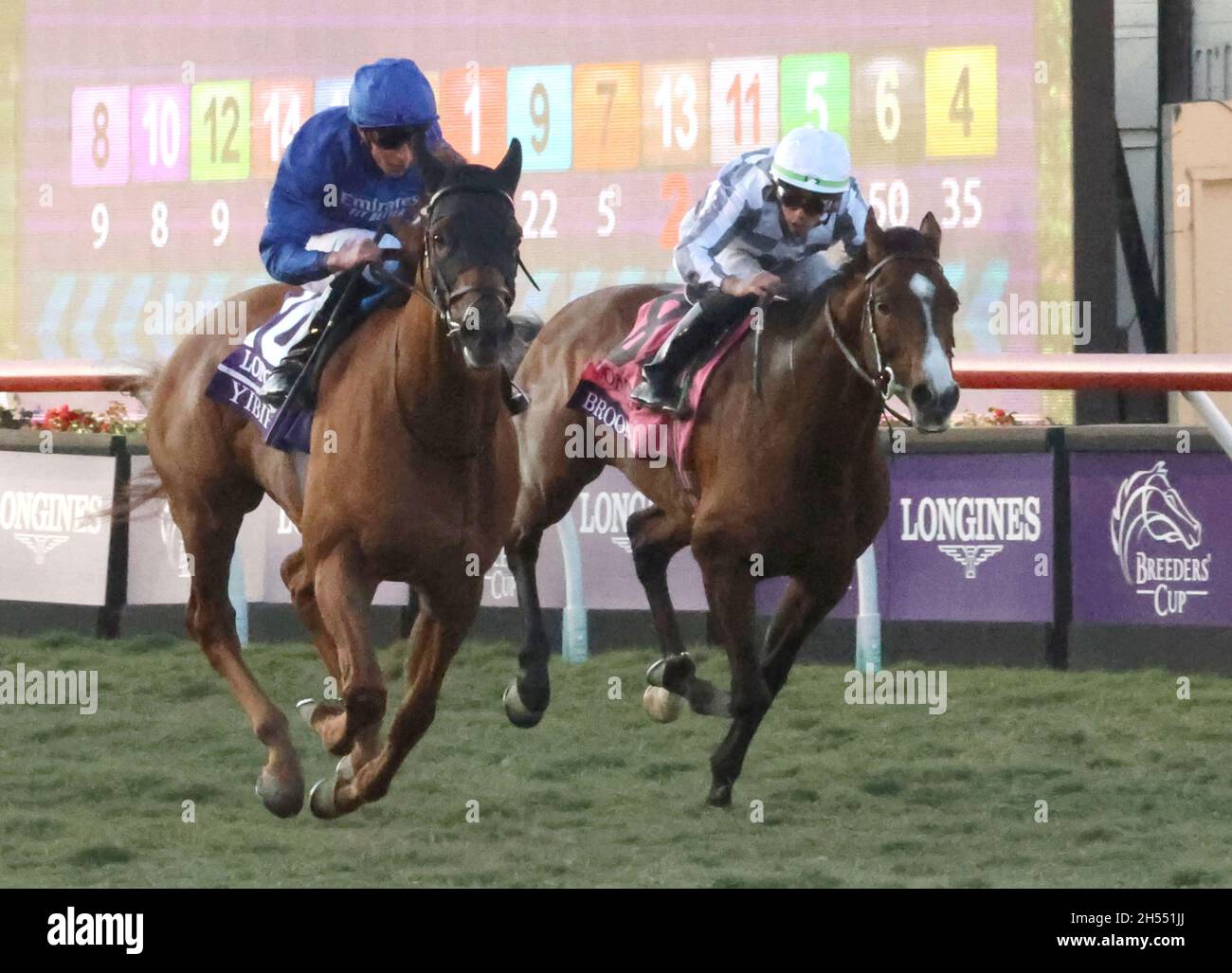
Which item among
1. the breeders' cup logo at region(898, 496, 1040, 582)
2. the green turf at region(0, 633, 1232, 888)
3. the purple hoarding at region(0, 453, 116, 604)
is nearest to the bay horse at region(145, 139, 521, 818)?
the green turf at region(0, 633, 1232, 888)

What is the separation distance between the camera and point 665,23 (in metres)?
8.96

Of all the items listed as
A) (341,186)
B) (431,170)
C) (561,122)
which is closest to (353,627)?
(431,170)

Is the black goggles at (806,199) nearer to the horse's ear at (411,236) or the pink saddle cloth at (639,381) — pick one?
the pink saddle cloth at (639,381)

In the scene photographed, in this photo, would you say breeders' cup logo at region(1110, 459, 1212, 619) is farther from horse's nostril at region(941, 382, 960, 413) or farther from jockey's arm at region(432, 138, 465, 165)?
jockey's arm at region(432, 138, 465, 165)

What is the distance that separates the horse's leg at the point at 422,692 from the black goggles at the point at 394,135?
40.8 inches

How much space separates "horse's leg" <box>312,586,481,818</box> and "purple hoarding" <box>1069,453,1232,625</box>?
3.46 metres

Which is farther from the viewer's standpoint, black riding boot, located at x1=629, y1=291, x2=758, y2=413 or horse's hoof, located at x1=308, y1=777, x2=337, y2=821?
black riding boot, located at x1=629, y1=291, x2=758, y2=413

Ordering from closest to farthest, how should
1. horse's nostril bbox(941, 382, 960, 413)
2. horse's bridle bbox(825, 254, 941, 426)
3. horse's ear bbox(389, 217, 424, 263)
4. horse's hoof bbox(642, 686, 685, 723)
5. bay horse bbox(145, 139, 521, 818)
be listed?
1. bay horse bbox(145, 139, 521, 818)
2. horse's ear bbox(389, 217, 424, 263)
3. horse's nostril bbox(941, 382, 960, 413)
4. horse's bridle bbox(825, 254, 941, 426)
5. horse's hoof bbox(642, 686, 685, 723)

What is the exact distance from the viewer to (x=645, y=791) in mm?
5742

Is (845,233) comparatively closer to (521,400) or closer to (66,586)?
(521,400)

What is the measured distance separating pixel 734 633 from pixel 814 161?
3.95 feet

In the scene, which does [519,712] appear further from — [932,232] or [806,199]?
[932,232]

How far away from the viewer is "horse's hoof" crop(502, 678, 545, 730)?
629cm

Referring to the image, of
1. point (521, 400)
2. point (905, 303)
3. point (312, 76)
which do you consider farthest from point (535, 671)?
point (312, 76)
